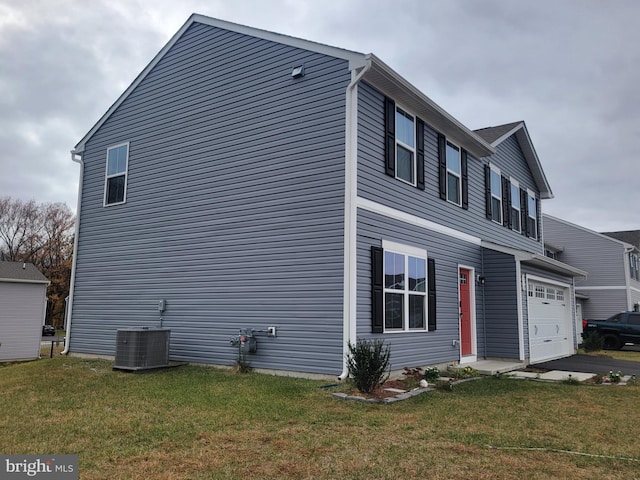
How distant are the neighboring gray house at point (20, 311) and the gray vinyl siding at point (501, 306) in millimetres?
15932

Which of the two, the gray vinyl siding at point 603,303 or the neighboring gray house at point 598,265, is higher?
the neighboring gray house at point 598,265

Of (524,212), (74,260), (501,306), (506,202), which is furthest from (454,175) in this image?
(74,260)

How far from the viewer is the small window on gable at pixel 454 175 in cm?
1188

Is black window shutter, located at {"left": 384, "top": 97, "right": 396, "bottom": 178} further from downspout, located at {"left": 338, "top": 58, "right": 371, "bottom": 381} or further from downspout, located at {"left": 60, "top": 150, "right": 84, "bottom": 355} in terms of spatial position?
downspout, located at {"left": 60, "top": 150, "right": 84, "bottom": 355}

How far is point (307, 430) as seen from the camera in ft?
16.9

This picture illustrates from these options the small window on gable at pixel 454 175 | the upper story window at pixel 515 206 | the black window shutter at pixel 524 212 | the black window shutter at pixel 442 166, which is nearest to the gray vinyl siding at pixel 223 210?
the black window shutter at pixel 442 166

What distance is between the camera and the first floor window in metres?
9.08

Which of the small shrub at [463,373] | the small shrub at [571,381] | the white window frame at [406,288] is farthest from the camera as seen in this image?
the small shrub at [463,373]

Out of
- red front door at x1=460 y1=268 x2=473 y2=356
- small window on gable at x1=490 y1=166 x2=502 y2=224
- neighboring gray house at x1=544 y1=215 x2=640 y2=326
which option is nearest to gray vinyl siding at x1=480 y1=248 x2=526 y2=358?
red front door at x1=460 y1=268 x2=473 y2=356

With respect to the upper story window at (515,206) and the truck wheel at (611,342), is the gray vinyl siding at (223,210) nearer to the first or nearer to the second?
the upper story window at (515,206)

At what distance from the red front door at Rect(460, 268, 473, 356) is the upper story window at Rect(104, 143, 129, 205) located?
27.9 feet

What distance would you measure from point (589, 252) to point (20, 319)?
27438 millimetres

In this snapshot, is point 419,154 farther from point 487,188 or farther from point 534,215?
point 534,215

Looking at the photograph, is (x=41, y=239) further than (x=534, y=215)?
Yes
